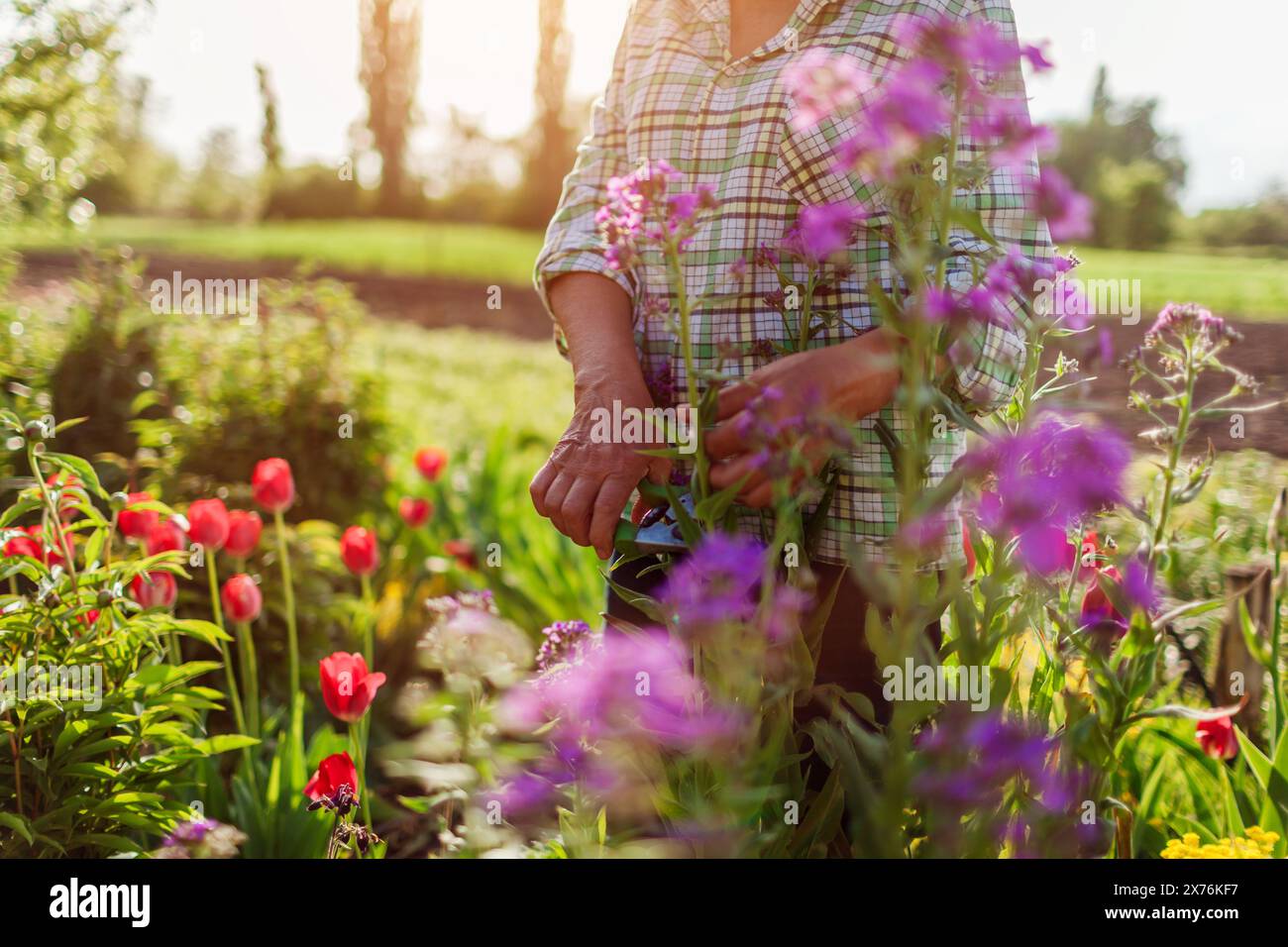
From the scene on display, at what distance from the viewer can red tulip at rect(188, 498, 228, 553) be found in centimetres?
200

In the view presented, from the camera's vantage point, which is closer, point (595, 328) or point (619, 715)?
point (619, 715)

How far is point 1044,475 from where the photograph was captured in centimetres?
97

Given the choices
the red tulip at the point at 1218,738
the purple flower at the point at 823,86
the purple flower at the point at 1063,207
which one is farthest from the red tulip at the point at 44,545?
the red tulip at the point at 1218,738

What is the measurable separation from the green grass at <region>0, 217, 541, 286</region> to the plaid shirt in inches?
574

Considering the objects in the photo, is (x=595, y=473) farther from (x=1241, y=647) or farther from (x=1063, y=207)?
(x=1241, y=647)

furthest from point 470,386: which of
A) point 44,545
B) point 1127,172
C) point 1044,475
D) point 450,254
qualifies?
point 450,254

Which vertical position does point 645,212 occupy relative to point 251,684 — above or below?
above

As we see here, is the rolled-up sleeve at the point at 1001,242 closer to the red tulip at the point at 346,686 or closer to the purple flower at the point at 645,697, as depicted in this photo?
the purple flower at the point at 645,697

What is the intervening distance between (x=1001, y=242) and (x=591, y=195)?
65 centimetres

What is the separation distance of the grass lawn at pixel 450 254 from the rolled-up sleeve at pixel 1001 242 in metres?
2.74

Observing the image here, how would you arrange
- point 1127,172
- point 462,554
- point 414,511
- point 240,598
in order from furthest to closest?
point 1127,172 → point 462,554 → point 414,511 → point 240,598
